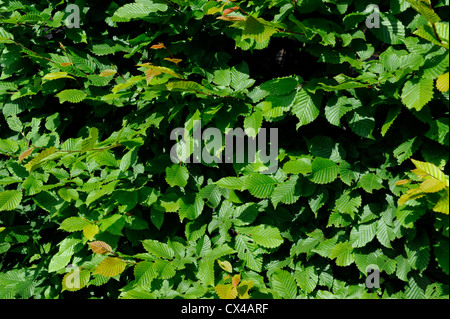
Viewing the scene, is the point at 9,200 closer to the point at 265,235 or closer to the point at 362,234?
the point at 265,235

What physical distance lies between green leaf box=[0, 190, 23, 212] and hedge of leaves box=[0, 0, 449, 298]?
0.01m

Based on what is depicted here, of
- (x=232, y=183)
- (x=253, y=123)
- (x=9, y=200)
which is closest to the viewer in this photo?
(x=253, y=123)

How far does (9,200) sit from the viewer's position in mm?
2174

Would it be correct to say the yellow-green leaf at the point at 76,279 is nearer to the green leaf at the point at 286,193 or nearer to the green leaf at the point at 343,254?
the green leaf at the point at 286,193

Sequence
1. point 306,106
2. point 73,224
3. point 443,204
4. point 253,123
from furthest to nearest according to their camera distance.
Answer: point 73,224
point 253,123
point 306,106
point 443,204

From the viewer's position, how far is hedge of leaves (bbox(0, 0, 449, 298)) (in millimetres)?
1665

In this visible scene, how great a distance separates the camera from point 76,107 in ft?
8.28

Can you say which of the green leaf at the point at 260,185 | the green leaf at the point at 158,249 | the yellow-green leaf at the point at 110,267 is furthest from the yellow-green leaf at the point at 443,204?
the yellow-green leaf at the point at 110,267

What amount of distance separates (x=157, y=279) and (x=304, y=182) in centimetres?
99

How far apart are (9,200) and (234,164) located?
1410 mm

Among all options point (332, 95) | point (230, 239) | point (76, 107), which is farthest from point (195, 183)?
point (76, 107)

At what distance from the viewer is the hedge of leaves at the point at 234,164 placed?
1.67m

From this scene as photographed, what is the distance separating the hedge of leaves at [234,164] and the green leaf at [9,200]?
0.04 feet

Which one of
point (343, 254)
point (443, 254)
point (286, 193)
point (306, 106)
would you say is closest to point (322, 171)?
point (286, 193)
